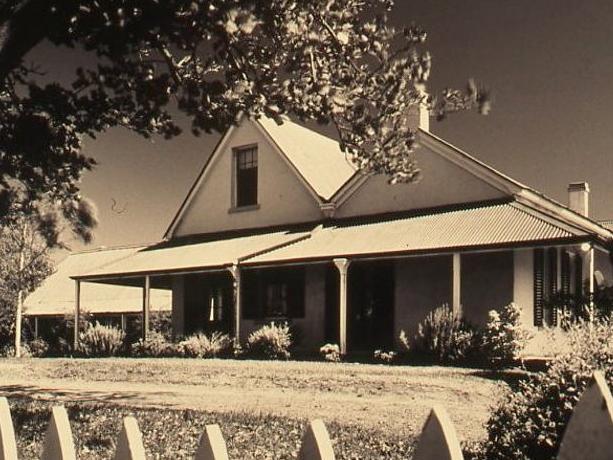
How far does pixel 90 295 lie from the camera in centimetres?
3941

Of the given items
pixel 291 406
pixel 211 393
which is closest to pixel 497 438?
pixel 291 406

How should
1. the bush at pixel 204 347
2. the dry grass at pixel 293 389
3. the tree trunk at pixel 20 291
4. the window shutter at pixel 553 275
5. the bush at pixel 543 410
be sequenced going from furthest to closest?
the tree trunk at pixel 20 291 < the bush at pixel 204 347 < the window shutter at pixel 553 275 < the dry grass at pixel 293 389 < the bush at pixel 543 410

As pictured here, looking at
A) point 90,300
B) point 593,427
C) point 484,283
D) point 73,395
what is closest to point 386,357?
point 484,283

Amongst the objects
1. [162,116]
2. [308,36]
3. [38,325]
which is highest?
[308,36]

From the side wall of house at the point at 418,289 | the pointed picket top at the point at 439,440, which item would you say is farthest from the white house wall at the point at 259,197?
the pointed picket top at the point at 439,440

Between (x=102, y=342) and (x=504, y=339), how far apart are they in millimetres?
12780

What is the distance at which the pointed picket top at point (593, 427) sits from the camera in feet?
5.43

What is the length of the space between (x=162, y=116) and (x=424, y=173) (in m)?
13.2

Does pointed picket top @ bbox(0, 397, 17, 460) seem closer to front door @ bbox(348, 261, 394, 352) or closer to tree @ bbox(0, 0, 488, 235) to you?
tree @ bbox(0, 0, 488, 235)

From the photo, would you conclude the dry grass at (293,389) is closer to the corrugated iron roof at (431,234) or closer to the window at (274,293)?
the corrugated iron roof at (431,234)

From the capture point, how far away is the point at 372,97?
8.34 metres

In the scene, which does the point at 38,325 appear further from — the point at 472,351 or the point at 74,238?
the point at 472,351

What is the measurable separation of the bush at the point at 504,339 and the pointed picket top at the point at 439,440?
13.9m

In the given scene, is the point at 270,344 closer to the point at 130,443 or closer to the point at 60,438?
the point at 60,438
